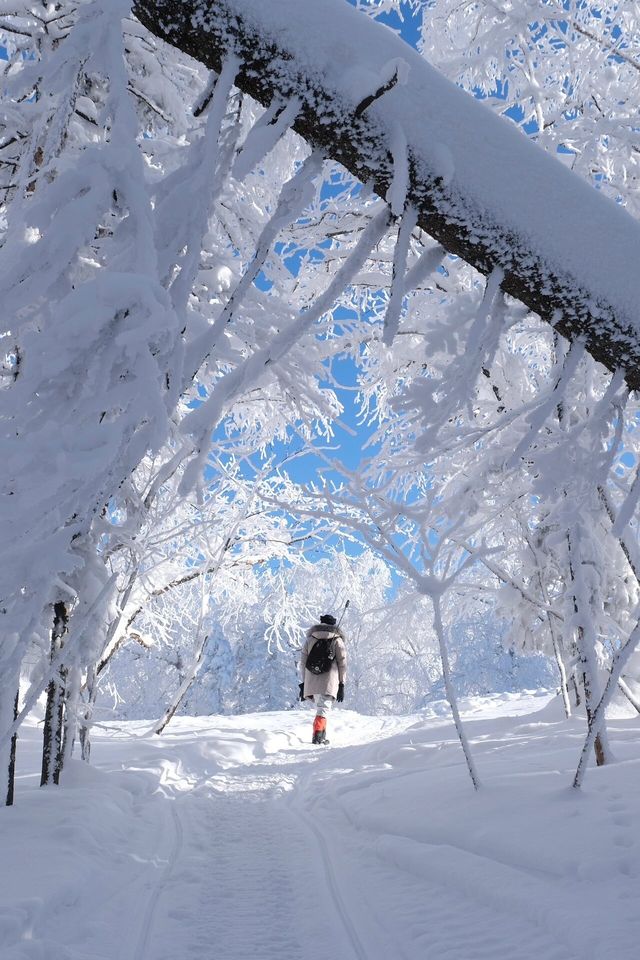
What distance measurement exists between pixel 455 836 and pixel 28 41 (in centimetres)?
564

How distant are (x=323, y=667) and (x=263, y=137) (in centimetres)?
964

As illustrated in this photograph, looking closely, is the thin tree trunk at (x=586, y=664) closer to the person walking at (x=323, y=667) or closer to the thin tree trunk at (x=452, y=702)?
the thin tree trunk at (x=452, y=702)

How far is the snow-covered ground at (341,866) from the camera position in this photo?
2.28 meters

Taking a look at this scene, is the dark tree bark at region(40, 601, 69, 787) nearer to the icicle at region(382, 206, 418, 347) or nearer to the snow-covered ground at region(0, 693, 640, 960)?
the snow-covered ground at region(0, 693, 640, 960)

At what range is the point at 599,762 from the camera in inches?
175

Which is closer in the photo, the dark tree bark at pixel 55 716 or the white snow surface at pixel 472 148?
the white snow surface at pixel 472 148

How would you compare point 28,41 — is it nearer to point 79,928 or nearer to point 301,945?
point 79,928

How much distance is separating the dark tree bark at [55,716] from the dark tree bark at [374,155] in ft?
12.6

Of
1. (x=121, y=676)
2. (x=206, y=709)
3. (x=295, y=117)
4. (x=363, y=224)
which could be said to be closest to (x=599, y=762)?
(x=295, y=117)

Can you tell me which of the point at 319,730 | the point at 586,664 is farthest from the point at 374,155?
the point at 319,730

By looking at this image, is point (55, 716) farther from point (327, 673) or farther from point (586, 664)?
point (327, 673)

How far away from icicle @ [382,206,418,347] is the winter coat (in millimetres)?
9267

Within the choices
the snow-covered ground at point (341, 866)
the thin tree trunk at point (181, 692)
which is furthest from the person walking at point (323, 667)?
the snow-covered ground at point (341, 866)

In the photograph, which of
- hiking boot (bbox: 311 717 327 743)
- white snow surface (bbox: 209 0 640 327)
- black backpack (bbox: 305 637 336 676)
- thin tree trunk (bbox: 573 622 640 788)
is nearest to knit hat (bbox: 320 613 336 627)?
black backpack (bbox: 305 637 336 676)
